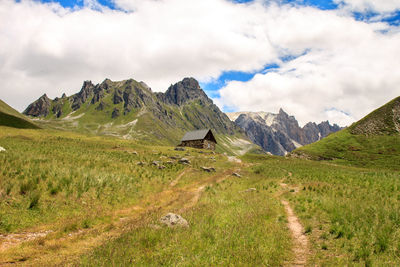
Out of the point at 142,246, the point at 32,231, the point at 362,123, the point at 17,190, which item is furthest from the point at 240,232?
the point at 362,123

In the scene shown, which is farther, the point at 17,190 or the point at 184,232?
the point at 17,190

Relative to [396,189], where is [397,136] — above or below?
above

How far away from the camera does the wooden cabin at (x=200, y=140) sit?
83.7m

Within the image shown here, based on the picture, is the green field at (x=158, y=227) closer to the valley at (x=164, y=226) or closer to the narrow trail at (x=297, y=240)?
the valley at (x=164, y=226)

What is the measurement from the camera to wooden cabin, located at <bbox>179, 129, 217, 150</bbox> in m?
83.7

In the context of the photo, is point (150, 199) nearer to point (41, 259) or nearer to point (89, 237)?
point (89, 237)

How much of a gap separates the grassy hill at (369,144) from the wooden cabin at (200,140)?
35248 millimetres

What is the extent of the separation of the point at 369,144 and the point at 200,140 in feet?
217

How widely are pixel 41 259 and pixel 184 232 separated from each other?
17.9 feet

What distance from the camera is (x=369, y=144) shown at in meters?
82.2

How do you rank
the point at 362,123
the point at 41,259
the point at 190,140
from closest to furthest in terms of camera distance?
the point at 41,259 < the point at 190,140 < the point at 362,123

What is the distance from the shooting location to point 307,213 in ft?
45.3

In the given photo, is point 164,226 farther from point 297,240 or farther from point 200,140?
point 200,140

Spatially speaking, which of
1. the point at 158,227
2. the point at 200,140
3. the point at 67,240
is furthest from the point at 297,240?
the point at 200,140
